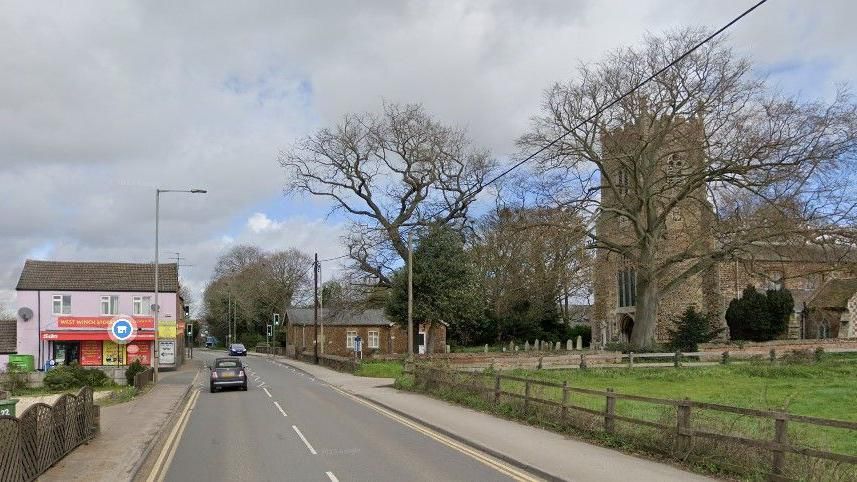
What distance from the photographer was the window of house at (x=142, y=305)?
5753cm

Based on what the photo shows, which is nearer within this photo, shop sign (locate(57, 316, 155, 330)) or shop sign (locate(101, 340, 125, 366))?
shop sign (locate(57, 316, 155, 330))

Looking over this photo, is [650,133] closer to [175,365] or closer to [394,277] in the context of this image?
[394,277]

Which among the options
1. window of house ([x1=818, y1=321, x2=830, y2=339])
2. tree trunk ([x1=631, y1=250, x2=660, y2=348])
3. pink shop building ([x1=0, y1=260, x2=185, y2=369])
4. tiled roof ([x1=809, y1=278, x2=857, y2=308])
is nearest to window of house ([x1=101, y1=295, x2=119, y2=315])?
pink shop building ([x1=0, y1=260, x2=185, y2=369])

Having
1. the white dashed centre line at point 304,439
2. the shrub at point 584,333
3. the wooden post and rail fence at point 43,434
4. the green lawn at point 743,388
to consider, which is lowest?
the shrub at point 584,333

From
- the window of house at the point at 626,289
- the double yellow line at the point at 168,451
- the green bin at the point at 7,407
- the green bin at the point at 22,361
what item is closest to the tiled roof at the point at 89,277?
the green bin at the point at 22,361

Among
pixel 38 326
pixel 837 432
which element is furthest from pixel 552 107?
pixel 38 326

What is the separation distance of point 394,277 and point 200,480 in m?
35.5

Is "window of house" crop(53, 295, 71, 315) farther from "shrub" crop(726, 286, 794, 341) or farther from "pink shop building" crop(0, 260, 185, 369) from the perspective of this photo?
"shrub" crop(726, 286, 794, 341)

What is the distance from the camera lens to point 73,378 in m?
38.0

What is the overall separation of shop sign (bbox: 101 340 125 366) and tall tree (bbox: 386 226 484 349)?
77.0 ft

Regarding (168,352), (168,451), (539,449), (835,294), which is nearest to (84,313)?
(168,352)

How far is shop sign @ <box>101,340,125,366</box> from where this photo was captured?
55.8m

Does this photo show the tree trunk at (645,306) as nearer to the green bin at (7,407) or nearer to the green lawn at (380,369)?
the green lawn at (380,369)

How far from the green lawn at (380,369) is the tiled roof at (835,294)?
3943 centimetres
